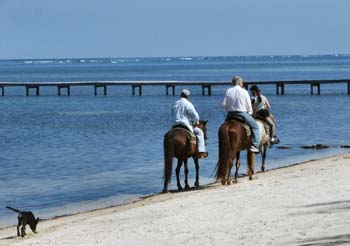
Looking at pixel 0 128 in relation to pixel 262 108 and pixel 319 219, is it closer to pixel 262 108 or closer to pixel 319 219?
pixel 262 108

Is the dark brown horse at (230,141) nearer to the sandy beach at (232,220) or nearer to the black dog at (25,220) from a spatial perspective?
the sandy beach at (232,220)

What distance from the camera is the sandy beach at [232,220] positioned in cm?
1223

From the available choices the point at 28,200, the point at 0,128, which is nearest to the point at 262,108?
the point at 28,200

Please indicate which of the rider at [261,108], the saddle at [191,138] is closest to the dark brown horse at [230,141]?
the saddle at [191,138]

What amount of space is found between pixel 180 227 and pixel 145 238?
0.77 m

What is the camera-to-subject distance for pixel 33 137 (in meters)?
46.6

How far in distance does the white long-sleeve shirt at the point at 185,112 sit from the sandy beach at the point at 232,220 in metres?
1.59

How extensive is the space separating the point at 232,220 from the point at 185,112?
19.4 feet

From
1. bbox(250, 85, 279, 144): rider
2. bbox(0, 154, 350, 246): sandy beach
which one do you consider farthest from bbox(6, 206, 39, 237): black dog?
bbox(250, 85, 279, 144): rider

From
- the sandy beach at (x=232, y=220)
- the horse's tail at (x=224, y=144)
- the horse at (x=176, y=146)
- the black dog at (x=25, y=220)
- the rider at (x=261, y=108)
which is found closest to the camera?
the sandy beach at (x=232, y=220)

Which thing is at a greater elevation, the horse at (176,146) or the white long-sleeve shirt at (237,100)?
the white long-sleeve shirt at (237,100)

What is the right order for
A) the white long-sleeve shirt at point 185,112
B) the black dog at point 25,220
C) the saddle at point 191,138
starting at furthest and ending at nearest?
the saddle at point 191,138, the white long-sleeve shirt at point 185,112, the black dog at point 25,220

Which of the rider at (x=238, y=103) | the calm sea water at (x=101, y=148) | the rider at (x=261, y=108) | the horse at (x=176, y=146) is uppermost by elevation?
the rider at (x=238, y=103)

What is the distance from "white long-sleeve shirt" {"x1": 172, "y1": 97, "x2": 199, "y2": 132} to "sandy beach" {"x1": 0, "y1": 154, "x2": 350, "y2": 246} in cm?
159
